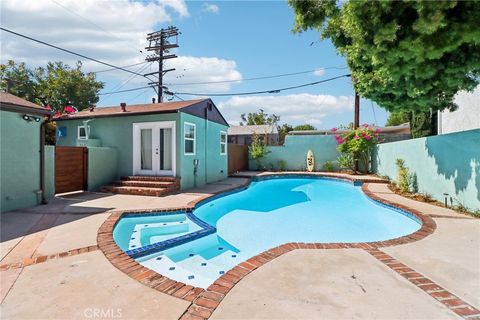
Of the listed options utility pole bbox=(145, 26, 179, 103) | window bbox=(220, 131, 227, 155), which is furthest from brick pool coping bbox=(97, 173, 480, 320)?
utility pole bbox=(145, 26, 179, 103)

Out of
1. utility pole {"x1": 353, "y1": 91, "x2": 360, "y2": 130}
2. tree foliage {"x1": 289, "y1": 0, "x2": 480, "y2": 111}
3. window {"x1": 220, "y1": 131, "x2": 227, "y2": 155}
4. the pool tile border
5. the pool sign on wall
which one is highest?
utility pole {"x1": 353, "y1": 91, "x2": 360, "y2": 130}

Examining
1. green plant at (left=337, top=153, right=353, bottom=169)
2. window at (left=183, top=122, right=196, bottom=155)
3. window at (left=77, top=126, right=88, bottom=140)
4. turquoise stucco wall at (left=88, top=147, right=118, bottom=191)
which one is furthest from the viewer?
green plant at (left=337, top=153, right=353, bottom=169)

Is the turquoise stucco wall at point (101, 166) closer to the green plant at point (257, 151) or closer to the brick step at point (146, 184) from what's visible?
the brick step at point (146, 184)

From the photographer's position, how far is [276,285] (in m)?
2.91

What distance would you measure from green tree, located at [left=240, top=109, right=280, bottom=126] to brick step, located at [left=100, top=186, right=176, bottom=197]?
3417 centimetres

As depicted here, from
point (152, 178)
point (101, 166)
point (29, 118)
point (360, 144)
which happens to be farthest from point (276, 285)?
point (360, 144)

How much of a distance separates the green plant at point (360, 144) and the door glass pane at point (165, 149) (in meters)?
10.8

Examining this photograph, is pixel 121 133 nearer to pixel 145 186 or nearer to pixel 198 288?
pixel 145 186

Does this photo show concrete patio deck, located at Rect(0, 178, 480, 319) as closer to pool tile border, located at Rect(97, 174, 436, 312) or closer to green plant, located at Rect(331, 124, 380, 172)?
pool tile border, located at Rect(97, 174, 436, 312)

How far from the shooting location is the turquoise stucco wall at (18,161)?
21.0ft

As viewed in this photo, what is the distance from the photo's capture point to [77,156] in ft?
31.6

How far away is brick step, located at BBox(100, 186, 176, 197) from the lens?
9125mm

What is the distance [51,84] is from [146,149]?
2143 cm

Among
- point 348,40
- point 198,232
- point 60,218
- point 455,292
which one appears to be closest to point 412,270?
point 455,292
